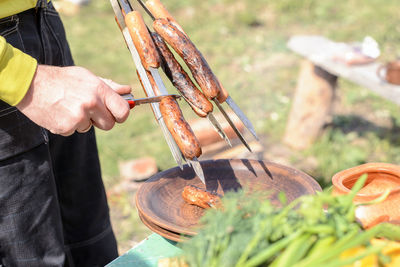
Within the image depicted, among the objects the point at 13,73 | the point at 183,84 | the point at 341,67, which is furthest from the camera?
the point at 341,67

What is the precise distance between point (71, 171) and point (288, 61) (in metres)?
5.34

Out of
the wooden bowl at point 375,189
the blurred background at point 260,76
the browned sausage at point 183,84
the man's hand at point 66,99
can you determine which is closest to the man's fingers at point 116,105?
the man's hand at point 66,99

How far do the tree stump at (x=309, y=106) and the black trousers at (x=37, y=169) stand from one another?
324 cm

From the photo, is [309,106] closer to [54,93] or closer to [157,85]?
[157,85]

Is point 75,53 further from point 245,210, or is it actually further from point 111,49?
point 245,210

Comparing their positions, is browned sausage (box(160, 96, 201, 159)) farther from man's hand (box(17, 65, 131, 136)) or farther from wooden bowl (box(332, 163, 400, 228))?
wooden bowl (box(332, 163, 400, 228))

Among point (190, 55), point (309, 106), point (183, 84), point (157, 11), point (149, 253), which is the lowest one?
point (309, 106)

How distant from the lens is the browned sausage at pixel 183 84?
5.73 ft

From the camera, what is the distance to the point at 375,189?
5.44 ft

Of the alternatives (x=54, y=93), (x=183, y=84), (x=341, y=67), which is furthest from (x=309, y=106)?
(x=54, y=93)

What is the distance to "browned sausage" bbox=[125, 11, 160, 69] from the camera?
1.67m

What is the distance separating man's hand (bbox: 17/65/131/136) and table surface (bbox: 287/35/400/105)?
2.96 meters

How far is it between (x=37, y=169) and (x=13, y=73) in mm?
504

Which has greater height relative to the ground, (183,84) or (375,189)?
(183,84)
